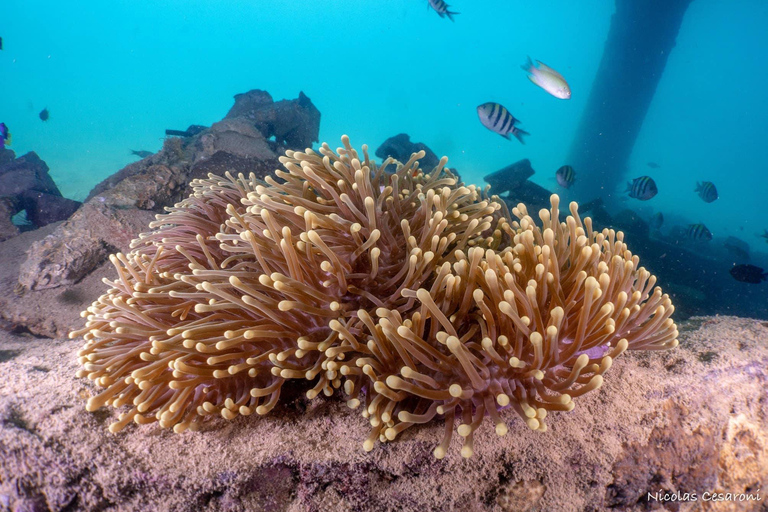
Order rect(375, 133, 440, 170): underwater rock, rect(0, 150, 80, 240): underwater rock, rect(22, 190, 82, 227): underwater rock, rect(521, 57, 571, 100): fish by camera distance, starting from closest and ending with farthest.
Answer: rect(521, 57, 571, 100): fish < rect(0, 150, 80, 240): underwater rock < rect(22, 190, 82, 227): underwater rock < rect(375, 133, 440, 170): underwater rock

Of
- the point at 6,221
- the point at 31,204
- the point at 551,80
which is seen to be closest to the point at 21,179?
the point at 31,204

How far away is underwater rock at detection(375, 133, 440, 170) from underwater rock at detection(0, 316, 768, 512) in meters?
9.29

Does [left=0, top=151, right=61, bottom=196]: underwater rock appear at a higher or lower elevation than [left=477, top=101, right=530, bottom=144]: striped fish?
lower

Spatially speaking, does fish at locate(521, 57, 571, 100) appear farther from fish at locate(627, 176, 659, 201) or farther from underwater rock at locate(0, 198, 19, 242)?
underwater rock at locate(0, 198, 19, 242)

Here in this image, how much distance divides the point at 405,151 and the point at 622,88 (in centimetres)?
1768

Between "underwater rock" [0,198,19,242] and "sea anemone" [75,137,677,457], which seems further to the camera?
"underwater rock" [0,198,19,242]

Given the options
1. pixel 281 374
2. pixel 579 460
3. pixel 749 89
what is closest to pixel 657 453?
pixel 579 460

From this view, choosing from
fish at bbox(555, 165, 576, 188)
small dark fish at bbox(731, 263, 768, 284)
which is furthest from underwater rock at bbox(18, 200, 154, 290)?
small dark fish at bbox(731, 263, 768, 284)

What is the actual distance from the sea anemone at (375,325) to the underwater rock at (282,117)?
7.58 m

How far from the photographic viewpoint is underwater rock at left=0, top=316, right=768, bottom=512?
5.49 feet

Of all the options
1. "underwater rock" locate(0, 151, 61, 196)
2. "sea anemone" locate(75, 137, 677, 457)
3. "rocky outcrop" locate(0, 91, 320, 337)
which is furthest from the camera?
"underwater rock" locate(0, 151, 61, 196)

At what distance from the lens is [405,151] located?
11430 millimetres

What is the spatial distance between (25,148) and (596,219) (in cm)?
6106

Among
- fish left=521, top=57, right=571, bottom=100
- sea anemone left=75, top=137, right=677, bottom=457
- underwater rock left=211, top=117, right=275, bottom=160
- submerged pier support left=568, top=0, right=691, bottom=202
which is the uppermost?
submerged pier support left=568, top=0, right=691, bottom=202
